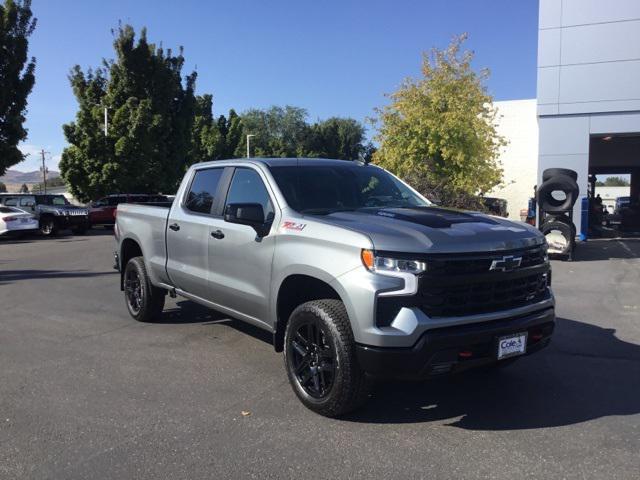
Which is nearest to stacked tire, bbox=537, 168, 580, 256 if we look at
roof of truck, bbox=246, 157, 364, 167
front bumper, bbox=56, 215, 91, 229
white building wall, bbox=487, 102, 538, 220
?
roof of truck, bbox=246, 157, 364, 167

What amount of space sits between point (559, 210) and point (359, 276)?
1139cm

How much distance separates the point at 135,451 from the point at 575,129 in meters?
18.2

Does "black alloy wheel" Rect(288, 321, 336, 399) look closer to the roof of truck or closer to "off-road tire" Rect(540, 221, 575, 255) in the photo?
the roof of truck

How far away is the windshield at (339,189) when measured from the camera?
190 inches

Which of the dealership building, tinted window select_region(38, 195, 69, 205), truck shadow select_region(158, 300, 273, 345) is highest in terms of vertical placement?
the dealership building

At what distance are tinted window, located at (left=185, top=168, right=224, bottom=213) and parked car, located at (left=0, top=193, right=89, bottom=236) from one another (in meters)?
18.4

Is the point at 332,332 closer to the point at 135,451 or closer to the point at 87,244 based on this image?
the point at 135,451

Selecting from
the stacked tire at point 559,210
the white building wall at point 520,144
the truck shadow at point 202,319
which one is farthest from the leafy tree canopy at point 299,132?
the truck shadow at point 202,319

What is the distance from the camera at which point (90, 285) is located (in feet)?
33.4

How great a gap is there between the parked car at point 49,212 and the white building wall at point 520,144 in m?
22.6

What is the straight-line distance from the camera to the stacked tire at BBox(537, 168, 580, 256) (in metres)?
13.5

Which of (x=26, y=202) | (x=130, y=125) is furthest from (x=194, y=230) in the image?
(x=130, y=125)

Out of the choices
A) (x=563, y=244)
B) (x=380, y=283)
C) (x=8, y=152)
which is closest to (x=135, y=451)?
(x=380, y=283)

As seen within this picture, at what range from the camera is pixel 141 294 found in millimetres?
6879
